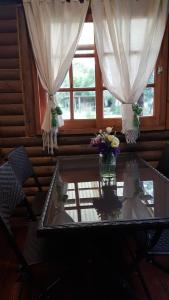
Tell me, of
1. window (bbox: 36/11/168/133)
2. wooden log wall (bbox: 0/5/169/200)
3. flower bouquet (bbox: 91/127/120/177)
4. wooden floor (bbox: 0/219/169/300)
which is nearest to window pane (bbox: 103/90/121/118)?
window (bbox: 36/11/168/133)

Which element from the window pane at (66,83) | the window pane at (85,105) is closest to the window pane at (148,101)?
the window pane at (85,105)

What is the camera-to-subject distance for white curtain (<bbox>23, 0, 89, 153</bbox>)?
219cm

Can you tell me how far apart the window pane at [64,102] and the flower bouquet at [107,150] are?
2.77 feet

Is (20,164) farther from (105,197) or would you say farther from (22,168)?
(105,197)

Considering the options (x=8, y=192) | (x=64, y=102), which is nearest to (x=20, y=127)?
(x=64, y=102)

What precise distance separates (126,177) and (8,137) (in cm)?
134

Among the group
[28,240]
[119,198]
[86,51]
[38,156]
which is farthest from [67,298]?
[86,51]

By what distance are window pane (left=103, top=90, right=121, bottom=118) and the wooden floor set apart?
1.46m

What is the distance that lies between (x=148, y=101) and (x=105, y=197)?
1.45 metres

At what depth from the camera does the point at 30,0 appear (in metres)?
2.16

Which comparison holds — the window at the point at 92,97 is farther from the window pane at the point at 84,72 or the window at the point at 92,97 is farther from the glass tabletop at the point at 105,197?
the glass tabletop at the point at 105,197

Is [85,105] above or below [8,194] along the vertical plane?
above

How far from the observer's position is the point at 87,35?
241cm

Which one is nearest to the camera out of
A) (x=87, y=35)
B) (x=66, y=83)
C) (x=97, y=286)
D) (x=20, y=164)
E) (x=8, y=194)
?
(x=8, y=194)
